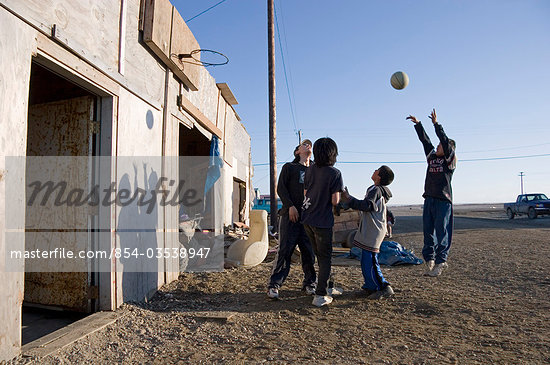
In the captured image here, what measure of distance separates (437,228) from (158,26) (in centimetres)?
472

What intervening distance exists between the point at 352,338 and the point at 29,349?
2516mm

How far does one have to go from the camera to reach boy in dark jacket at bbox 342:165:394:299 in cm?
443

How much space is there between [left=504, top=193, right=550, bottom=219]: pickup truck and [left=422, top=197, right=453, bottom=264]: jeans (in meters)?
20.9

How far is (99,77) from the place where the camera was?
375 centimetres

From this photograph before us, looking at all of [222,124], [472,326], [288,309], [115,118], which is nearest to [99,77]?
[115,118]

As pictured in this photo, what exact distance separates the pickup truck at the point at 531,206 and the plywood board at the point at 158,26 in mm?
24088

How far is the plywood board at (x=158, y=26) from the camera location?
4660mm

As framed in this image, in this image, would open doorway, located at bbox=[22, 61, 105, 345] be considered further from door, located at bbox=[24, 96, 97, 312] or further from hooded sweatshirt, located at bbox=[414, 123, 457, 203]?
hooded sweatshirt, located at bbox=[414, 123, 457, 203]

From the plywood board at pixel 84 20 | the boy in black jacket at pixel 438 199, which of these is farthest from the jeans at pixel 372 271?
the plywood board at pixel 84 20

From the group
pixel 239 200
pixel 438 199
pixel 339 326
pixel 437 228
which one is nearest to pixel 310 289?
pixel 339 326

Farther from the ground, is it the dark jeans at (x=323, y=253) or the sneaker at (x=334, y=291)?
the dark jeans at (x=323, y=253)

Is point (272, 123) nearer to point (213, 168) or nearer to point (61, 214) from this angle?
point (213, 168)

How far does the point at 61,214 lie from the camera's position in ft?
14.1

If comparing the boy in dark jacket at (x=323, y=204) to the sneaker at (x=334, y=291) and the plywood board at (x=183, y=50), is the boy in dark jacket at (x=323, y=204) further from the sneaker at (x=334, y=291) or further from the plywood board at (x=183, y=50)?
the plywood board at (x=183, y=50)
